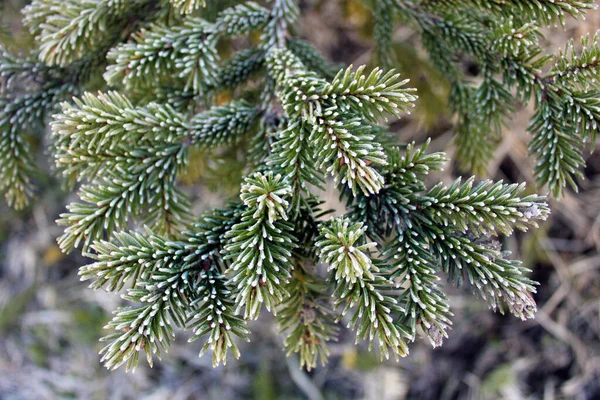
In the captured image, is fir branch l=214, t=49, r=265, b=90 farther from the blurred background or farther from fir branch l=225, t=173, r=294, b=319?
the blurred background

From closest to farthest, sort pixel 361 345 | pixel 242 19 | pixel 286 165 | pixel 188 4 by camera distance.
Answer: pixel 286 165
pixel 188 4
pixel 242 19
pixel 361 345

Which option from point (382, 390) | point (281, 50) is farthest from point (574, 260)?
point (281, 50)

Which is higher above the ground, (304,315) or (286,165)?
(286,165)

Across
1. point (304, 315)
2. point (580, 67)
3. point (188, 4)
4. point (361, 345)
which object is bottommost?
point (361, 345)

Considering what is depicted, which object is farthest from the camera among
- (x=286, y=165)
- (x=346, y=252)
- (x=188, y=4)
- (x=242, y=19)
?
(x=242, y=19)

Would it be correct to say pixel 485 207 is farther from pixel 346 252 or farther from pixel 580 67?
pixel 580 67

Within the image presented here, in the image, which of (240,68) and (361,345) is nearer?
(240,68)

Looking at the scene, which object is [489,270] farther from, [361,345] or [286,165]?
[361,345]

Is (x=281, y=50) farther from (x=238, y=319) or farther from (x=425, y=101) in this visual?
(x=425, y=101)

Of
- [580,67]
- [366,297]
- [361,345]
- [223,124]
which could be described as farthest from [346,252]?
[361,345]
